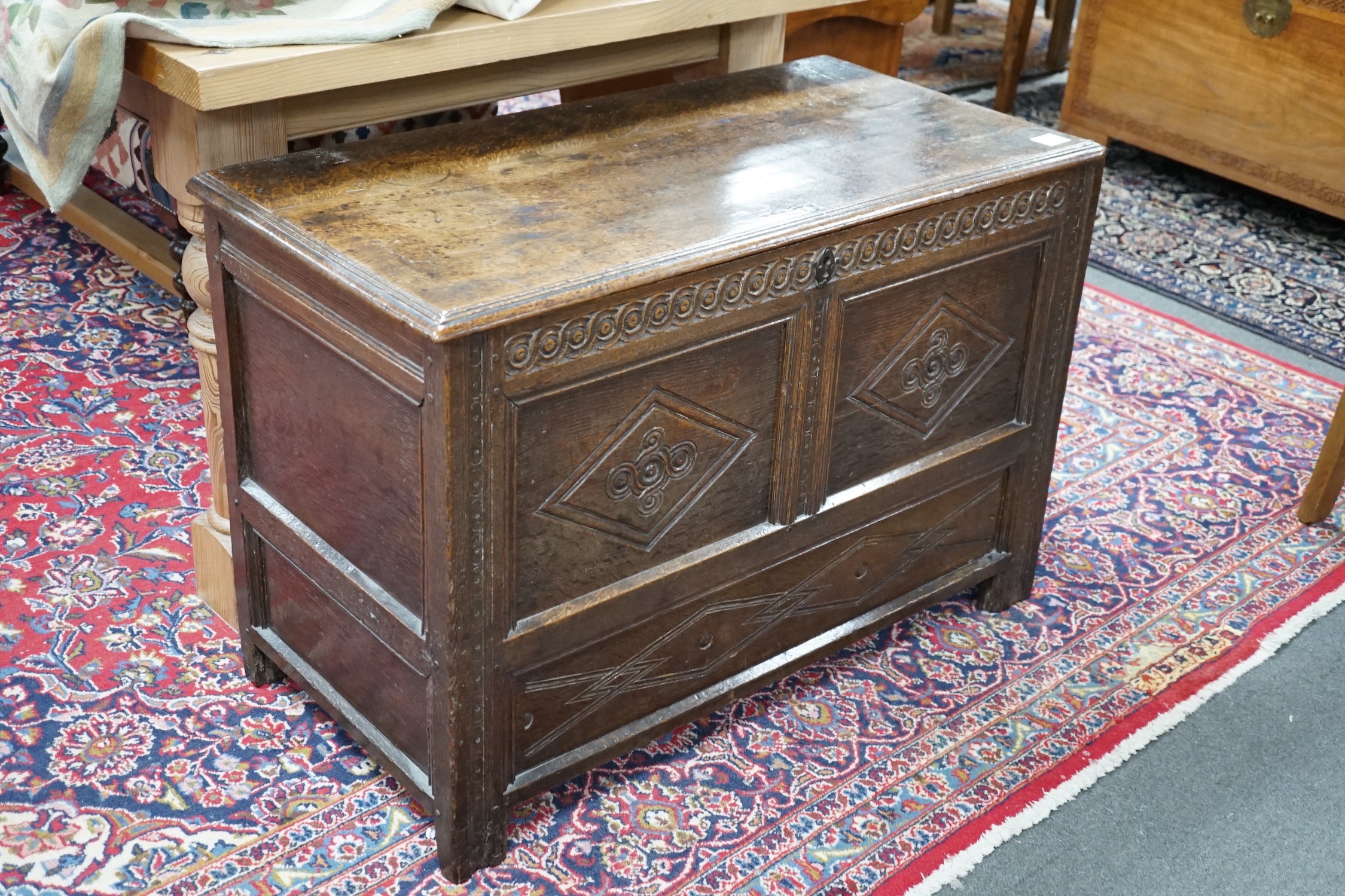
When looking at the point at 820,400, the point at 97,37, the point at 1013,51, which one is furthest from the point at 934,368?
the point at 1013,51

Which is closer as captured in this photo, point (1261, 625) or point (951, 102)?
point (951, 102)

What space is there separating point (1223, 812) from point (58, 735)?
1.58 metres

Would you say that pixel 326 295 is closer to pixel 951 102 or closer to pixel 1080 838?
pixel 951 102

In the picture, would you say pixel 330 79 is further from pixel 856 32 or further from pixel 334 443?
pixel 856 32

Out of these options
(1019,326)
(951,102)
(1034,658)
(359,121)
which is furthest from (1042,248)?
(359,121)

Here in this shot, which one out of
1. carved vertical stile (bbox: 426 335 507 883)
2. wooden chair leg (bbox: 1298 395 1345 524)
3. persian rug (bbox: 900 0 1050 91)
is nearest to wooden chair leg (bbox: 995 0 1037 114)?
persian rug (bbox: 900 0 1050 91)

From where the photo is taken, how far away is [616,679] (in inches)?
71.2

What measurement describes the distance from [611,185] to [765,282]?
9.7 inches

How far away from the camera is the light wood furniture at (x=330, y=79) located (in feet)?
5.65

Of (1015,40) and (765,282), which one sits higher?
(765,282)

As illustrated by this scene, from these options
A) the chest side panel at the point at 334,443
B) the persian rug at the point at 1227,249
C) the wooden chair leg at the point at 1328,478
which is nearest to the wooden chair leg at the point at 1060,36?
the persian rug at the point at 1227,249

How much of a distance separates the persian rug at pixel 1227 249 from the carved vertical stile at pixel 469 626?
219cm

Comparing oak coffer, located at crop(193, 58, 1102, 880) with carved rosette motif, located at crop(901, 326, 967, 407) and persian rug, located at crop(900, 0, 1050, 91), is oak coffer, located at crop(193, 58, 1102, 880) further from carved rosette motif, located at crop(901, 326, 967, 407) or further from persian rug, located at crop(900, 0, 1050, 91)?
persian rug, located at crop(900, 0, 1050, 91)

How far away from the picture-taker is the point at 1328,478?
2.53 meters
